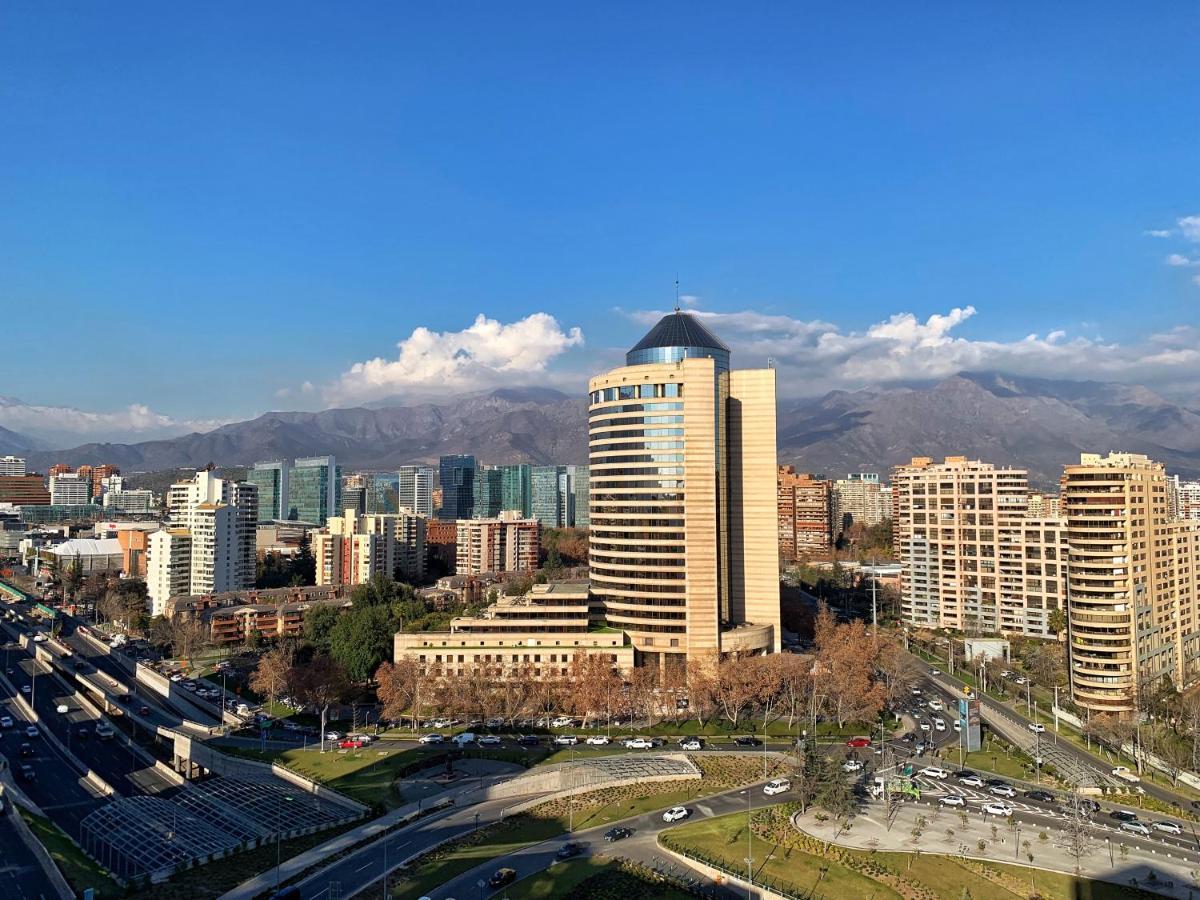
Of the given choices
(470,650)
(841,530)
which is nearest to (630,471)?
(470,650)

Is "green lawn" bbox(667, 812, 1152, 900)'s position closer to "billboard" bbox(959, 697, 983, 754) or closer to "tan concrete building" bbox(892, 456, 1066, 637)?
"billboard" bbox(959, 697, 983, 754)

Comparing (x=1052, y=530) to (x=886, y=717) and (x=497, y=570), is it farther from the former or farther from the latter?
(x=497, y=570)

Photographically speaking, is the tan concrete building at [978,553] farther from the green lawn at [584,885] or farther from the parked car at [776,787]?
the green lawn at [584,885]

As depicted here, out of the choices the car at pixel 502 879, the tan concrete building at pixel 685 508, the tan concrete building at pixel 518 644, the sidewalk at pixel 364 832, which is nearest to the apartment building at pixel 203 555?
the tan concrete building at pixel 518 644

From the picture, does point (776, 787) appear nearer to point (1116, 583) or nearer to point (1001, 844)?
point (1001, 844)

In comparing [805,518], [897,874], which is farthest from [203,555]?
[805,518]

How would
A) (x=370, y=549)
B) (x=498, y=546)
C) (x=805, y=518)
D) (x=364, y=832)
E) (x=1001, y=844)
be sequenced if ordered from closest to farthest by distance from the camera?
(x=1001, y=844) → (x=364, y=832) → (x=370, y=549) → (x=498, y=546) → (x=805, y=518)
